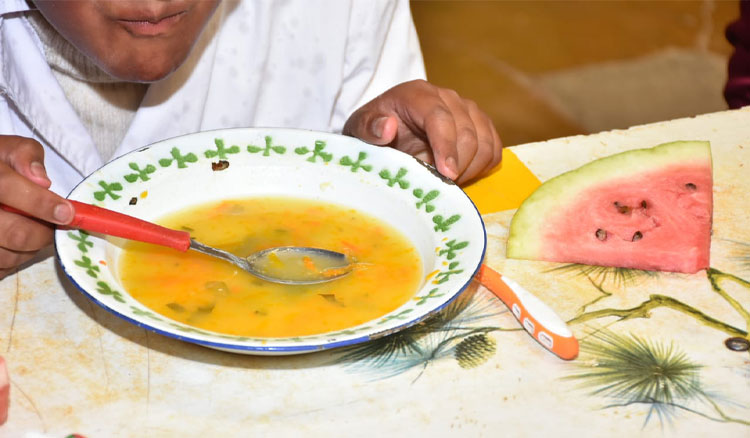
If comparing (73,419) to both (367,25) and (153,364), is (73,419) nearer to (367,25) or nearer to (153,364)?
(153,364)

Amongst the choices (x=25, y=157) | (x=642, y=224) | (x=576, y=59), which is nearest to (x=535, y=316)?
(x=642, y=224)

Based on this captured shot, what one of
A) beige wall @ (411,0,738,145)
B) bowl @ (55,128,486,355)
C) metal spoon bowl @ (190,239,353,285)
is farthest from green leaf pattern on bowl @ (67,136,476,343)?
beige wall @ (411,0,738,145)

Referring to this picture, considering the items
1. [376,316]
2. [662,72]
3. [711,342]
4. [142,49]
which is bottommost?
[662,72]

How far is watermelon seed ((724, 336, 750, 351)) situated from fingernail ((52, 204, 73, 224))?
68 cm

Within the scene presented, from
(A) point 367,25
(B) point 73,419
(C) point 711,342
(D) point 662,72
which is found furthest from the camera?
(D) point 662,72

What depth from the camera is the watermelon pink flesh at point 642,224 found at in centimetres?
106

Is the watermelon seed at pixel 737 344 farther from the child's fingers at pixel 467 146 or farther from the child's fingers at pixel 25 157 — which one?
the child's fingers at pixel 25 157

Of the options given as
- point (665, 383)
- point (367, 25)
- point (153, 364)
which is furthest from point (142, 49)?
point (665, 383)

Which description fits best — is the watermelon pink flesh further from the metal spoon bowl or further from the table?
the metal spoon bowl

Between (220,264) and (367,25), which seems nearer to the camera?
(220,264)

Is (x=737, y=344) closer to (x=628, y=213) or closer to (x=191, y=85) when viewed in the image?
(x=628, y=213)

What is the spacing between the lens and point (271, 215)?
1.08 meters

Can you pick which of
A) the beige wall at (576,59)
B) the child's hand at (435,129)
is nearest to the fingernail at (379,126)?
the child's hand at (435,129)

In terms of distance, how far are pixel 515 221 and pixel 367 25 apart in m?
0.61
